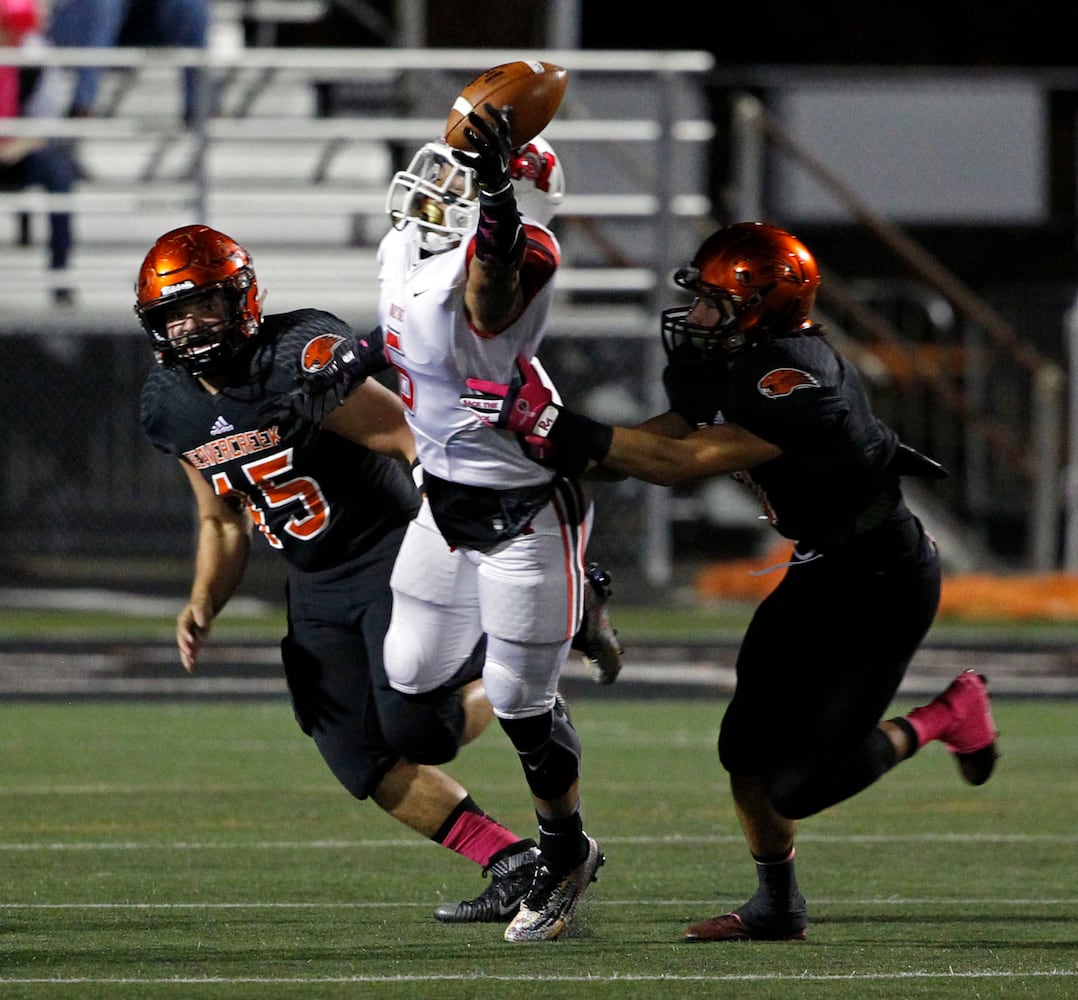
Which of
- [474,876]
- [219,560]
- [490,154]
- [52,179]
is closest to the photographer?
→ [490,154]

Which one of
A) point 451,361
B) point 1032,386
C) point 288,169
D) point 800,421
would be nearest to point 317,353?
point 451,361

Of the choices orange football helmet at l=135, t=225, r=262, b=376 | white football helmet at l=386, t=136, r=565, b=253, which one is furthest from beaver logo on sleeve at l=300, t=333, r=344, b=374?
white football helmet at l=386, t=136, r=565, b=253

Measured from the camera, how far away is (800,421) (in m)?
4.68

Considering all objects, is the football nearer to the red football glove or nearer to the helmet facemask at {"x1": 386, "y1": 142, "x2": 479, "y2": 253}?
the helmet facemask at {"x1": 386, "y1": 142, "x2": 479, "y2": 253}

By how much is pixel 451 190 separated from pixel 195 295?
25.6 inches

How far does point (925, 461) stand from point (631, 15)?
13531mm

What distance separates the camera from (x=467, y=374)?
4.65 m

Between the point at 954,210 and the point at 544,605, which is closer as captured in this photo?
the point at 544,605

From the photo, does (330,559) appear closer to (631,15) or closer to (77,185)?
(77,185)

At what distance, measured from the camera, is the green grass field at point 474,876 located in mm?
4352

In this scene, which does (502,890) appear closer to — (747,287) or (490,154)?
(747,287)

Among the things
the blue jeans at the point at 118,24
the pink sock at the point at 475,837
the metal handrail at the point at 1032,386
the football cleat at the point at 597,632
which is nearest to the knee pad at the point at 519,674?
the football cleat at the point at 597,632

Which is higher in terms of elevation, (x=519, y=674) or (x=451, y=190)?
(x=451, y=190)

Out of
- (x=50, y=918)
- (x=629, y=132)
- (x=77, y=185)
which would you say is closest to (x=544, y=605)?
(x=50, y=918)
